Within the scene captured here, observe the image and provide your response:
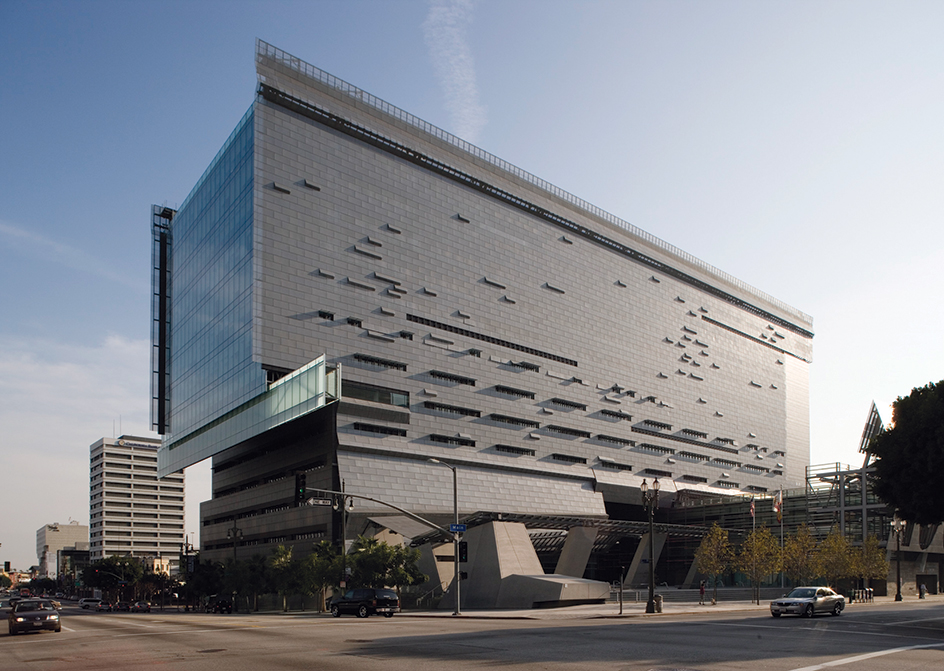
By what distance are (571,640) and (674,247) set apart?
4636 inches

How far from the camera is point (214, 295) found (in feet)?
302

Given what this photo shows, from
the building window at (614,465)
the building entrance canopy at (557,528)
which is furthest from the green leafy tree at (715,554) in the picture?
the building window at (614,465)

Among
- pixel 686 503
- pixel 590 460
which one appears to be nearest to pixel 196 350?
pixel 590 460

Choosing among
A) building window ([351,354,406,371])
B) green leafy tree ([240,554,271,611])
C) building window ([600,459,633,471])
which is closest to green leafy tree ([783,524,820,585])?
building window ([600,459,633,471])

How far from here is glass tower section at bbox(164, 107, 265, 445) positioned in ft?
267

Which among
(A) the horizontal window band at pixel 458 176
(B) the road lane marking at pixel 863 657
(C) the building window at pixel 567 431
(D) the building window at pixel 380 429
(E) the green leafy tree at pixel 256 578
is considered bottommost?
(E) the green leafy tree at pixel 256 578

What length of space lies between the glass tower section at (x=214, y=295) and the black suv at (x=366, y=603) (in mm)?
37139

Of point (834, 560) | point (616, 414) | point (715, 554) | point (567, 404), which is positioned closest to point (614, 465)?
point (616, 414)

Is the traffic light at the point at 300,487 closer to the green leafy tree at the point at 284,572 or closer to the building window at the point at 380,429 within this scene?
the green leafy tree at the point at 284,572

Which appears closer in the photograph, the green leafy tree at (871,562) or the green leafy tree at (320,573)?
the green leafy tree at (320,573)

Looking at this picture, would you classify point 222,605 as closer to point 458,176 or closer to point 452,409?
point 452,409

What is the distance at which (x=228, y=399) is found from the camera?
289 feet

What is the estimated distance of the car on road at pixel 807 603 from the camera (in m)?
37.9

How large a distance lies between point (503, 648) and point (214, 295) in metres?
78.8
